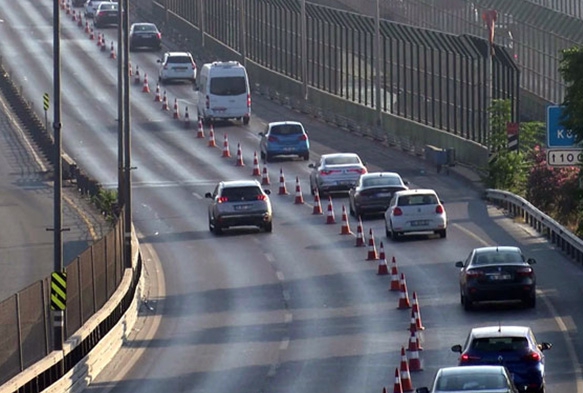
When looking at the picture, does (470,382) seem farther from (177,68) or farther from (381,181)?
(177,68)

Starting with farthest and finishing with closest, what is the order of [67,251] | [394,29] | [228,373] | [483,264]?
[394,29] → [67,251] → [483,264] → [228,373]

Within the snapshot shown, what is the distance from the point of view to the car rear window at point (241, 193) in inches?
1935

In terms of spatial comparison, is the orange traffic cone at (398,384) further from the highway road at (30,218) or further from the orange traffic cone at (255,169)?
the orange traffic cone at (255,169)

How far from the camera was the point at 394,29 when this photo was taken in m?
74.9

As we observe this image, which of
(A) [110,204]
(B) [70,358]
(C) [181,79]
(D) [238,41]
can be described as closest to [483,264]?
(B) [70,358]

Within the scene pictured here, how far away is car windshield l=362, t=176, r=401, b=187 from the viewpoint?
50375mm

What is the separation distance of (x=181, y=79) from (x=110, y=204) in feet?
120

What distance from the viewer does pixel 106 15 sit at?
Answer: 112 m

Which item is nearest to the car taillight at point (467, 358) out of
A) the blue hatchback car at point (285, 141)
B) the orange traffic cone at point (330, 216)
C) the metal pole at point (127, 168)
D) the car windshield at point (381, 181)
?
the metal pole at point (127, 168)

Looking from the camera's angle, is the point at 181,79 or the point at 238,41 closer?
the point at 181,79

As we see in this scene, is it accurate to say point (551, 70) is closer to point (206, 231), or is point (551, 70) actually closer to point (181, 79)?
point (181, 79)

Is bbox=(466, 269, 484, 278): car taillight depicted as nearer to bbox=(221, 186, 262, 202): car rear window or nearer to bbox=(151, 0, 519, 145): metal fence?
bbox=(221, 186, 262, 202): car rear window

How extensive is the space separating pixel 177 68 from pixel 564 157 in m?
51.5

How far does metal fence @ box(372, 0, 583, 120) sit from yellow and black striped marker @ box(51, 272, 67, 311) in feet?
154
